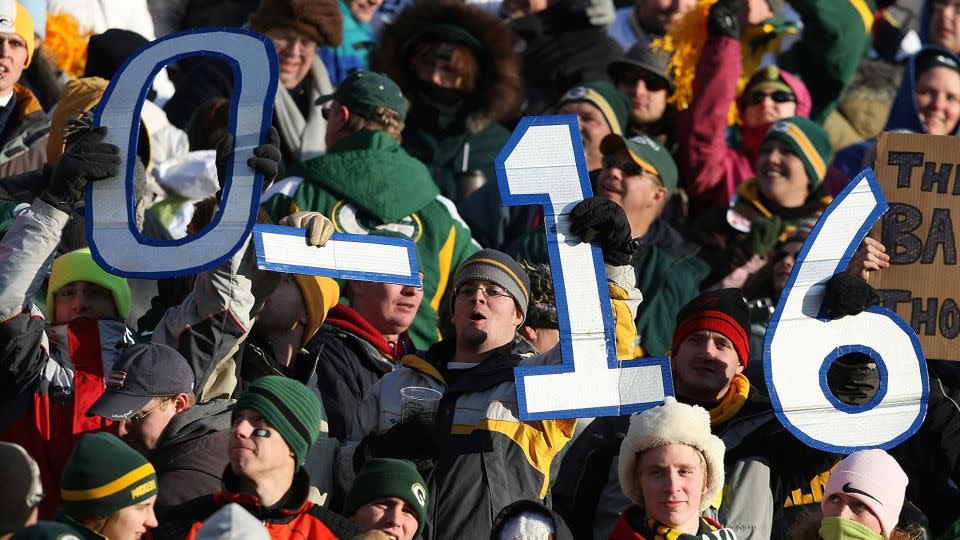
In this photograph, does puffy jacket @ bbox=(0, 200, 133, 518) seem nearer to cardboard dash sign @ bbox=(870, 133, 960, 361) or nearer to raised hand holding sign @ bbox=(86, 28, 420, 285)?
raised hand holding sign @ bbox=(86, 28, 420, 285)

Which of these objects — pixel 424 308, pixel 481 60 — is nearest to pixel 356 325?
pixel 424 308

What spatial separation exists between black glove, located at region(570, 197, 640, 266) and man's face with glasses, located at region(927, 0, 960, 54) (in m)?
5.70

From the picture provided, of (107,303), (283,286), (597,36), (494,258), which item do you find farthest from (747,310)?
(597,36)

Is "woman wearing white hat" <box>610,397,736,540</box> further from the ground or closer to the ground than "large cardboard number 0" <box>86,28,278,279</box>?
closer to the ground

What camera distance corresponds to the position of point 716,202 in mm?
9078

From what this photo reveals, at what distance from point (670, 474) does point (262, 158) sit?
160 centimetres

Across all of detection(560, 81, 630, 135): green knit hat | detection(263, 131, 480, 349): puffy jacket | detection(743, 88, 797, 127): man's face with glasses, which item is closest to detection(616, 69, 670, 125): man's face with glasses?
detection(560, 81, 630, 135): green knit hat

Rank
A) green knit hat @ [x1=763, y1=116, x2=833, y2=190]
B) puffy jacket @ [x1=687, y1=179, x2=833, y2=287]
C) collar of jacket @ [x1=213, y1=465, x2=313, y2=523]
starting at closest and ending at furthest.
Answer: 1. collar of jacket @ [x1=213, y1=465, x2=313, y2=523]
2. puffy jacket @ [x1=687, y1=179, x2=833, y2=287]
3. green knit hat @ [x1=763, y1=116, x2=833, y2=190]

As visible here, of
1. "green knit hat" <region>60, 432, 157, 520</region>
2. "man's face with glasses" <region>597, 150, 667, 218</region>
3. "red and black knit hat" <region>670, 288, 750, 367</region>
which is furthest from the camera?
"man's face with glasses" <region>597, 150, 667, 218</region>

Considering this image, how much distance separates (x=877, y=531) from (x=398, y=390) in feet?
5.33

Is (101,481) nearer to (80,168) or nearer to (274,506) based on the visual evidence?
(274,506)

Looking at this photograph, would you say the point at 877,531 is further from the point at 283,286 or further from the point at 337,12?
the point at 337,12

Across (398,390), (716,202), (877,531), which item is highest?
(398,390)

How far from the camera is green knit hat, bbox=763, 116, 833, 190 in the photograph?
857 cm
